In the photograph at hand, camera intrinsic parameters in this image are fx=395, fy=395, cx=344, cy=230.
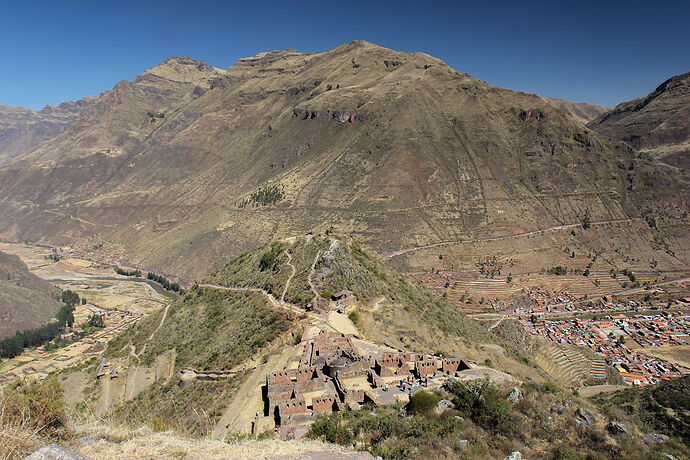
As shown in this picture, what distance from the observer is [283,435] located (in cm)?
2033

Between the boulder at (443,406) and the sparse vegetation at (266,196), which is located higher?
the sparse vegetation at (266,196)

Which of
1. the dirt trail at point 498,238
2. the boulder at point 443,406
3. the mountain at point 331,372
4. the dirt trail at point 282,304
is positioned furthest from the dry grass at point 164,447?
the dirt trail at point 498,238

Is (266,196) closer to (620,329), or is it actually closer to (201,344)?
(201,344)

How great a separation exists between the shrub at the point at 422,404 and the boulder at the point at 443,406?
8.6 inches

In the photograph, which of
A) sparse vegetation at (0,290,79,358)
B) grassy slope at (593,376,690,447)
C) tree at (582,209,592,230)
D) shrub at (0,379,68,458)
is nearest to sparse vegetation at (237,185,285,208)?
sparse vegetation at (0,290,79,358)

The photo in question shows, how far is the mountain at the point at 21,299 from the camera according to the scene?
109625 millimetres

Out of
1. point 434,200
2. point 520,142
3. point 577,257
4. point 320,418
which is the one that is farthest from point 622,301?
point 320,418

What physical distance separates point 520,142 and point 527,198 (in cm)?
3483

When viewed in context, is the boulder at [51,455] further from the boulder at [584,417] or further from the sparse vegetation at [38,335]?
the sparse vegetation at [38,335]

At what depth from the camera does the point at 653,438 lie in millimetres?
17391

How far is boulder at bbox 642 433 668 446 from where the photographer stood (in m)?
17.1

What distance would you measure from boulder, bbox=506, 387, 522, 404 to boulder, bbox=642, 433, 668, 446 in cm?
535

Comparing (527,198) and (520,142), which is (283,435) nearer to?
(527,198)

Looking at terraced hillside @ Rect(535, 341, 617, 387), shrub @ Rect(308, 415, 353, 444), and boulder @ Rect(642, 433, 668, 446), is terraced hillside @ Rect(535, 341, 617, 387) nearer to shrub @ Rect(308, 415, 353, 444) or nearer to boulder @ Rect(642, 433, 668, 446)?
boulder @ Rect(642, 433, 668, 446)
